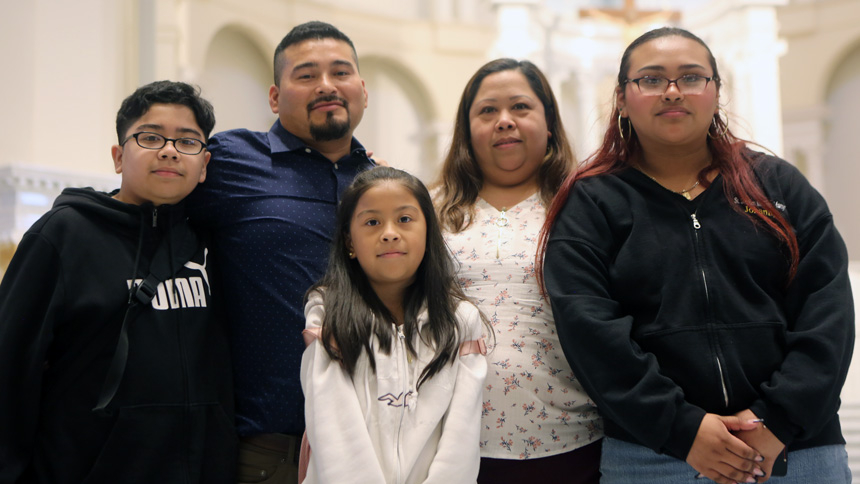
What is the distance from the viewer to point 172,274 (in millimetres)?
2377

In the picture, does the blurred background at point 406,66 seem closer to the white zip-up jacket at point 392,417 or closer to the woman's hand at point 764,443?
the woman's hand at point 764,443

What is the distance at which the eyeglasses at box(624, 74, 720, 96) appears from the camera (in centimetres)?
227

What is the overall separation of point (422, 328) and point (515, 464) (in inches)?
19.1

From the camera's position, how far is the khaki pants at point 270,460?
7.88 feet

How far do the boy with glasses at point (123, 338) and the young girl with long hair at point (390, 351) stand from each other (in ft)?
1.28

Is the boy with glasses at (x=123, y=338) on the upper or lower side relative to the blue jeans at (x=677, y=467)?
upper

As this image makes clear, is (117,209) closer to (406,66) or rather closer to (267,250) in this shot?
(267,250)

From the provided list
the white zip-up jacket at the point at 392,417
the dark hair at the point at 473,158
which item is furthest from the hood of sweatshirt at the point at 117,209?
the dark hair at the point at 473,158

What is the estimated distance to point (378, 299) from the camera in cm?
231

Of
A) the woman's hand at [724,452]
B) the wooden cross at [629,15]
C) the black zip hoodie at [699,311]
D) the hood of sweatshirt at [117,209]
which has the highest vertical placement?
the wooden cross at [629,15]

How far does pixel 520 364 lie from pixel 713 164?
0.81 m

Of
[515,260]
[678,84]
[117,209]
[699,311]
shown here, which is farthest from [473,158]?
[117,209]

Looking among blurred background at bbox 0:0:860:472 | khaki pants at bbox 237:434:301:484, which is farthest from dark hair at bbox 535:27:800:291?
blurred background at bbox 0:0:860:472

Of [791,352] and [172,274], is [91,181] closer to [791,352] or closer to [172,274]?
[172,274]
